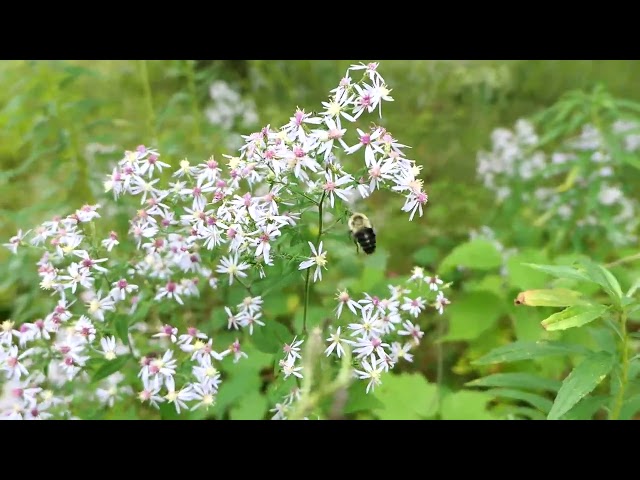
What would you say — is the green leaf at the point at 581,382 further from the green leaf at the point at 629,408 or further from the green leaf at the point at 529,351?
the green leaf at the point at 629,408

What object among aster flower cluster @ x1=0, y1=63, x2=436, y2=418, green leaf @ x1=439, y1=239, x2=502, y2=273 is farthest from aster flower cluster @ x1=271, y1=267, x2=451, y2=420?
green leaf @ x1=439, y1=239, x2=502, y2=273

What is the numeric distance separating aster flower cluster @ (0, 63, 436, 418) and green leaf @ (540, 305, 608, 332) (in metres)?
0.50

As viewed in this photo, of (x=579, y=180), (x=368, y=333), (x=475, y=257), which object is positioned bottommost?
(x=368, y=333)

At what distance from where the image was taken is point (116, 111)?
19.6 ft

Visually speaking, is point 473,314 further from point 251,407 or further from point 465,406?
point 251,407

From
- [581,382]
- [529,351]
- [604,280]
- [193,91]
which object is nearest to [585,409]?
[529,351]

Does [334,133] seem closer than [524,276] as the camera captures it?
Yes

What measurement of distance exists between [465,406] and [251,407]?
0.89m

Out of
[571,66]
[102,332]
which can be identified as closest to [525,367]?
[102,332]

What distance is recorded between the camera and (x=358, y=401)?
2062mm

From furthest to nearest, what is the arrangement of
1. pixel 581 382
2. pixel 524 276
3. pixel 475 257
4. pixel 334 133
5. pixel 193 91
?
pixel 193 91 < pixel 475 257 < pixel 524 276 < pixel 334 133 < pixel 581 382

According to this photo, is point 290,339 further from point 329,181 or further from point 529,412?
point 529,412

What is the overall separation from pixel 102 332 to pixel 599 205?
10.3 feet

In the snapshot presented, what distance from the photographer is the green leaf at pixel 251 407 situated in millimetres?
2441
